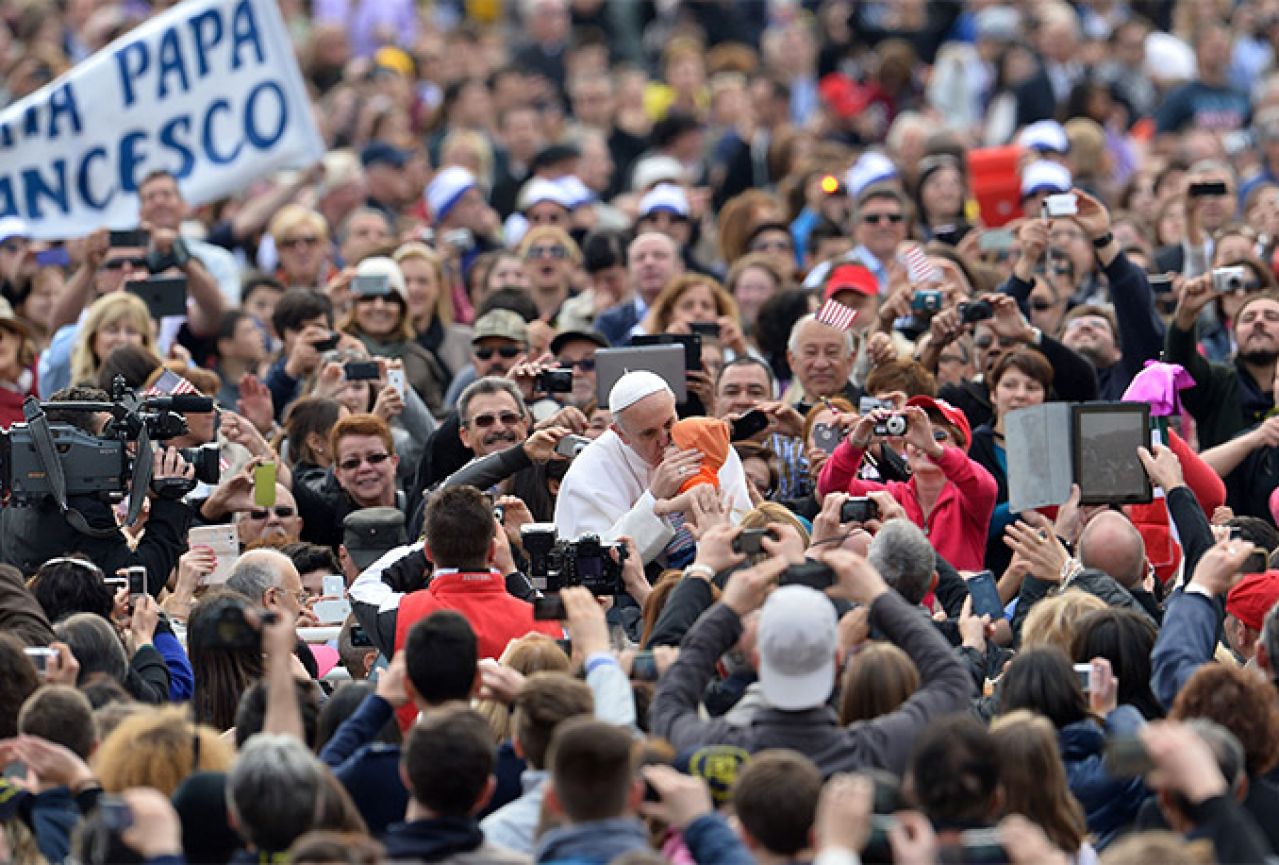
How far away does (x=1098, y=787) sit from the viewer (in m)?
8.00

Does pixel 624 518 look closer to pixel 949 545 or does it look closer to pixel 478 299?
pixel 949 545

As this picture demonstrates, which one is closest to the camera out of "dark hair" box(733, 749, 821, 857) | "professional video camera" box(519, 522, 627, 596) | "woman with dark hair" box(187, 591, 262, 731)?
"dark hair" box(733, 749, 821, 857)

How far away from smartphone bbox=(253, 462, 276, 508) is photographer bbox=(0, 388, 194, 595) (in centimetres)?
80

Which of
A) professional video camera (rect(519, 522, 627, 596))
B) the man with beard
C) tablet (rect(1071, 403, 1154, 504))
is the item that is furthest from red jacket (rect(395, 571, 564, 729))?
the man with beard

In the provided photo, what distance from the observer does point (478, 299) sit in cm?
1573

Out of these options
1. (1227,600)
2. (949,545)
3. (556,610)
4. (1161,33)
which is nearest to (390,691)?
(556,610)

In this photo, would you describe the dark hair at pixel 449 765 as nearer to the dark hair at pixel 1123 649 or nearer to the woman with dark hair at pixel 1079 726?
→ the woman with dark hair at pixel 1079 726

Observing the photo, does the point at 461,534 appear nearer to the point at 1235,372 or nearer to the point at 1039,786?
the point at 1039,786

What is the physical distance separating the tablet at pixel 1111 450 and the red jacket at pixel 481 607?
234cm

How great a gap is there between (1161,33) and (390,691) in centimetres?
1753

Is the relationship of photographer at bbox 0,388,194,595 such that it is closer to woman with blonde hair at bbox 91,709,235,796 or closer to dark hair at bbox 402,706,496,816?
woman with blonde hair at bbox 91,709,235,796

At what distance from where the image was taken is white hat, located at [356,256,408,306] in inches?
555

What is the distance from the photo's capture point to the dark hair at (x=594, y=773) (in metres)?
7.12

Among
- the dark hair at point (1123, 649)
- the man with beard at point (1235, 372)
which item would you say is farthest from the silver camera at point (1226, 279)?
the dark hair at point (1123, 649)
